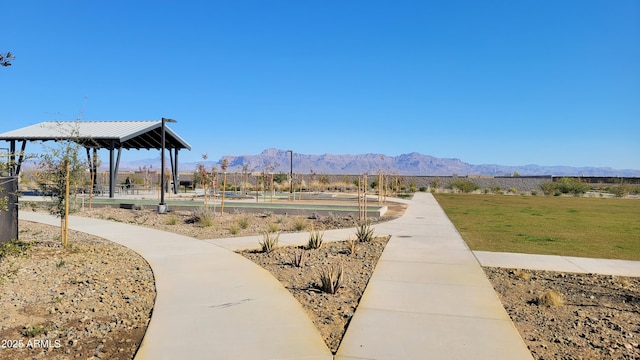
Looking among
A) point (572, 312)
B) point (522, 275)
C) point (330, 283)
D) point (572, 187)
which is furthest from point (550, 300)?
point (572, 187)

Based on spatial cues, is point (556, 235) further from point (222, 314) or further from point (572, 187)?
point (572, 187)

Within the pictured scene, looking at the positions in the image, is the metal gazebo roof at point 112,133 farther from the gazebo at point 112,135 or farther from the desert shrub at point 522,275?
the desert shrub at point 522,275

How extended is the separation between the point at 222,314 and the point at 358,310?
176 cm

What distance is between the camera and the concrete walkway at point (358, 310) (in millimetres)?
4590

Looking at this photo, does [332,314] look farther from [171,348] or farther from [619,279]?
[619,279]

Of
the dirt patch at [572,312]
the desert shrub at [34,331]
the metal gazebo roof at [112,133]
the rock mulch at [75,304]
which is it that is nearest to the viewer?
the rock mulch at [75,304]

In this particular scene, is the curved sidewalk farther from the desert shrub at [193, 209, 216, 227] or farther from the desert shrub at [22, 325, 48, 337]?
the desert shrub at [193, 209, 216, 227]

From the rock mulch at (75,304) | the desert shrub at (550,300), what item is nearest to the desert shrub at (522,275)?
the desert shrub at (550,300)

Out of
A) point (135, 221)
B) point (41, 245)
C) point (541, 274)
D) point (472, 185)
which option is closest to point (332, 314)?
point (541, 274)

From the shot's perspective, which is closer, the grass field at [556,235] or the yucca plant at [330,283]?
the yucca plant at [330,283]

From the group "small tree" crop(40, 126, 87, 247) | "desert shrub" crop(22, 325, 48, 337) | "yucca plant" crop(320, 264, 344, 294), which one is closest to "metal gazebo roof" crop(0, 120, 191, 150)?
"small tree" crop(40, 126, 87, 247)

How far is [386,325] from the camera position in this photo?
535cm

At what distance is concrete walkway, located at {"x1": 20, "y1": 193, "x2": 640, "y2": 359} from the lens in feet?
15.1

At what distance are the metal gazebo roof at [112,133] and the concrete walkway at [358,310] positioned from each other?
59.1 feet
